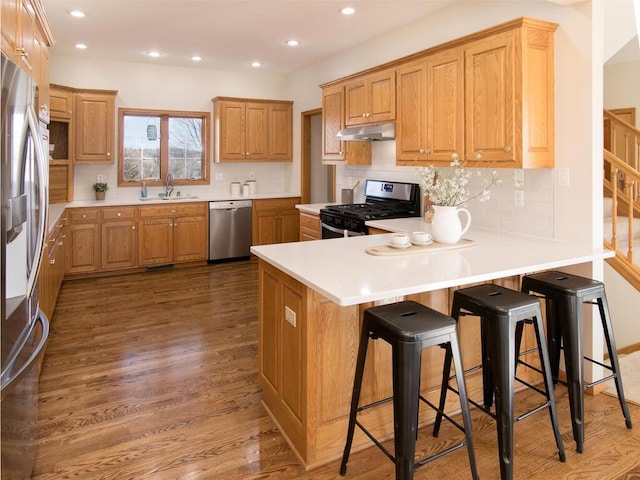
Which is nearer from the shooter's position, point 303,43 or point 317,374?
point 317,374

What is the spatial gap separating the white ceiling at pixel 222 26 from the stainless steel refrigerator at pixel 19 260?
109 inches

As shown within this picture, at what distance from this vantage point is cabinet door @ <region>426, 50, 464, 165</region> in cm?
321

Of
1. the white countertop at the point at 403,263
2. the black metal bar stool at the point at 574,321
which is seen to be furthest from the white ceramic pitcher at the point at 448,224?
the black metal bar stool at the point at 574,321

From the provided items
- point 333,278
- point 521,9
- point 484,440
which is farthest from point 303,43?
point 484,440

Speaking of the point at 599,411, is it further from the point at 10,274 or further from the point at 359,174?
the point at 359,174

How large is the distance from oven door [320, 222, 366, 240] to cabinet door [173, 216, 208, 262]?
2224mm

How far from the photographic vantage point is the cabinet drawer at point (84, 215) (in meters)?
5.48

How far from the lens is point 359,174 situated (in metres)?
5.28

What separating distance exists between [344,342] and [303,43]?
4061 mm

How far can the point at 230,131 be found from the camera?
21.5 feet

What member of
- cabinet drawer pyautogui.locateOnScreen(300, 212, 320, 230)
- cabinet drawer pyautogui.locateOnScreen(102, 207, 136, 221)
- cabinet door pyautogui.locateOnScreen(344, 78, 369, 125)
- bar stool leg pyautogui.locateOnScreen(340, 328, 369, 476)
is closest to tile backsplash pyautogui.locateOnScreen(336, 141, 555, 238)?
cabinet door pyautogui.locateOnScreen(344, 78, 369, 125)

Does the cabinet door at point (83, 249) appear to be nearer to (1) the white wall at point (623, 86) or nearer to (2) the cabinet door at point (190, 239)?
(2) the cabinet door at point (190, 239)

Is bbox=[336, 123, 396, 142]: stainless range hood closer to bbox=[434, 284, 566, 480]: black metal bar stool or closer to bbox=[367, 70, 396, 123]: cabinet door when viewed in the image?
bbox=[367, 70, 396, 123]: cabinet door

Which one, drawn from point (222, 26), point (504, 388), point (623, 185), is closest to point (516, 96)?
point (504, 388)
